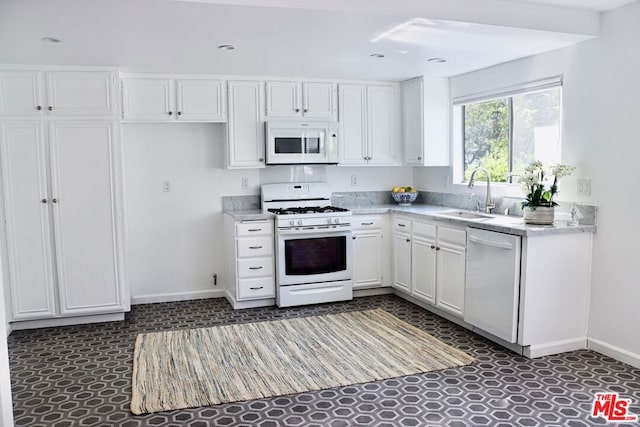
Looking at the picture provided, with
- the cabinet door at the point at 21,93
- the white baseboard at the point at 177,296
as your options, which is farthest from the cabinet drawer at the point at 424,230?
the cabinet door at the point at 21,93

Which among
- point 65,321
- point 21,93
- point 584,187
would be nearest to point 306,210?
point 65,321

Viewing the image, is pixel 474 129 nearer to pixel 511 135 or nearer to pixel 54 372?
pixel 511 135

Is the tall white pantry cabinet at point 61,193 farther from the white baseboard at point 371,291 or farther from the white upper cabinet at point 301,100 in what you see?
the white baseboard at point 371,291

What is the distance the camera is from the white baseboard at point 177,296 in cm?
522

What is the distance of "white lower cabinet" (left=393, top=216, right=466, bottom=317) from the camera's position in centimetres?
427

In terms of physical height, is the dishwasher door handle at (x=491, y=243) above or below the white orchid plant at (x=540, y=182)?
below

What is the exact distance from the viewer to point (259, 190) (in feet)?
18.1

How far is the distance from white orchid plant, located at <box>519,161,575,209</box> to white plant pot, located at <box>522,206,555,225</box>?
0.03 metres

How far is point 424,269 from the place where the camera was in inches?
189

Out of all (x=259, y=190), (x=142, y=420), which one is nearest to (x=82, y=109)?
(x=259, y=190)

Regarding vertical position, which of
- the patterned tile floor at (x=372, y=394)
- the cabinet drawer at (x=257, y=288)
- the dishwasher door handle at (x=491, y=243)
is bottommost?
the patterned tile floor at (x=372, y=394)

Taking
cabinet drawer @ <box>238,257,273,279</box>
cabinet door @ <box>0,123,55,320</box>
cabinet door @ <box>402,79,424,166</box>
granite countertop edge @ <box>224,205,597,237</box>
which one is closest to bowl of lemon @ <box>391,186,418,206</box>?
granite countertop edge @ <box>224,205,597,237</box>

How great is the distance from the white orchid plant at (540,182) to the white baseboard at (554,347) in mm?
982

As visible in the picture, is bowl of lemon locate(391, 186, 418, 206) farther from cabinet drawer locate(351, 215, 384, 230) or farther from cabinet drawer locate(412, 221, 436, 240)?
cabinet drawer locate(412, 221, 436, 240)
